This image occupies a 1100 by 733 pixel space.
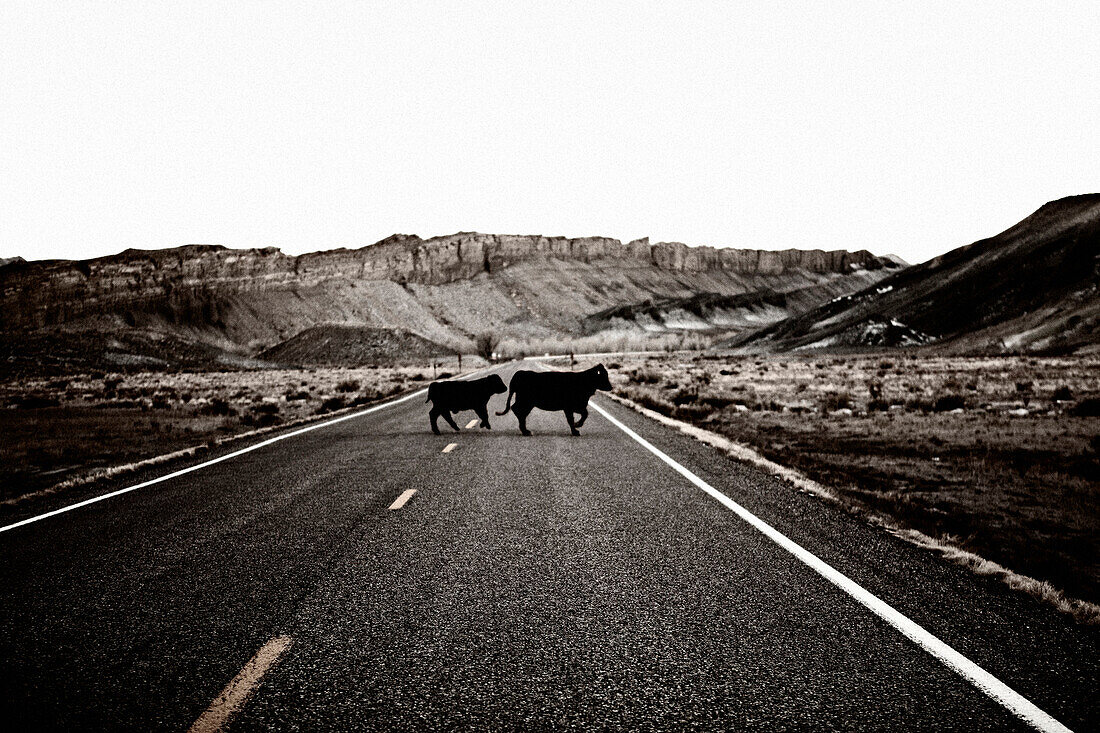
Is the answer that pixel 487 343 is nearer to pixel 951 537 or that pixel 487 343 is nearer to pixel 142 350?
pixel 142 350

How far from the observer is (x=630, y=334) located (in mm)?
148875

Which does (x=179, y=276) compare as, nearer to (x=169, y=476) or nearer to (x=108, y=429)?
(x=108, y=429)

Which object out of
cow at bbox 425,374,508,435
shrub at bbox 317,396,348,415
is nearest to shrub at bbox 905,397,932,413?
cow at bbox 425,374,508,435

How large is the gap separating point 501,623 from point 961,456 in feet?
35.4

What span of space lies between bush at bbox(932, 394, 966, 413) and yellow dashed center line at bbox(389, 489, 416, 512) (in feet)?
52.8

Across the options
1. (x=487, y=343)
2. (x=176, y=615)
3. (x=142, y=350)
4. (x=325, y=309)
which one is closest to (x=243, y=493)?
(x=176, y=615)

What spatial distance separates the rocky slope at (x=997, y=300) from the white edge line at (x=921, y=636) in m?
64.8

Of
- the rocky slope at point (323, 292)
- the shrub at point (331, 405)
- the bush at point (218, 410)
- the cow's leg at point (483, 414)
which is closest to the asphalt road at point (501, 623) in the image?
the cow's leg at point (483, 414)

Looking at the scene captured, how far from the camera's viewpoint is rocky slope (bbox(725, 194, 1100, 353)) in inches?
2778

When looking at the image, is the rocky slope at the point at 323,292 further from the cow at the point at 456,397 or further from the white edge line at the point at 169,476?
the cow at the point at 456,397

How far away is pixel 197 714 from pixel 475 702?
129 centimetres

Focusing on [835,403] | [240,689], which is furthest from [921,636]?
[835,403]

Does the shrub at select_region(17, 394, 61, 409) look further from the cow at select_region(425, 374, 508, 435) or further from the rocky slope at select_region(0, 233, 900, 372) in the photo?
Answer: the rocky slope at select_region(0, 233, 900, 372)

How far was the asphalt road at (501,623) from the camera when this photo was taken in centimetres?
337
